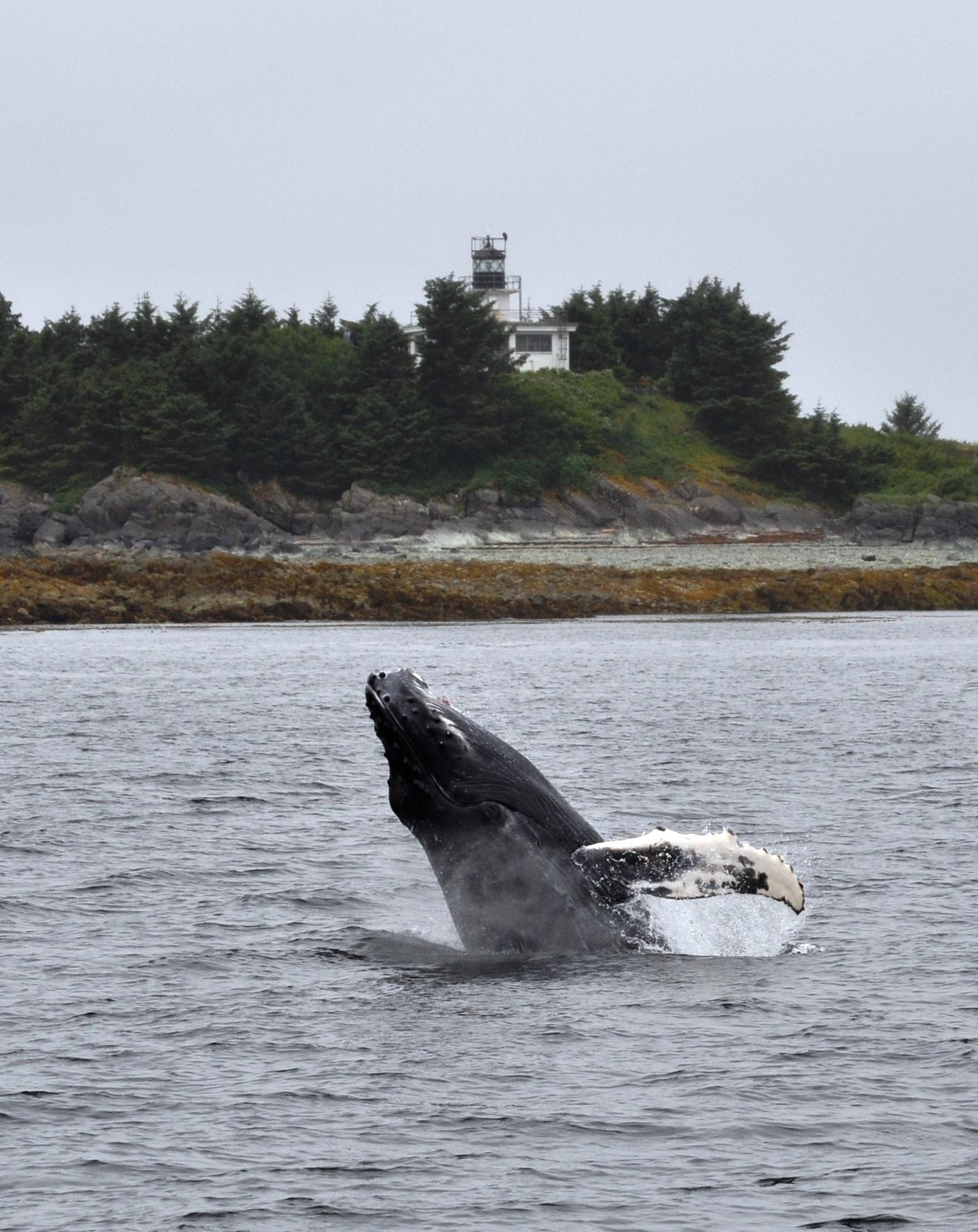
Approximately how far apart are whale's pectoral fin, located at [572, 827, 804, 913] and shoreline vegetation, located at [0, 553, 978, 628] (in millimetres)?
54473

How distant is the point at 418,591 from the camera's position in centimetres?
6881

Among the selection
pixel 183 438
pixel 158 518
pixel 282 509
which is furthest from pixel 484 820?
pixel 282 509

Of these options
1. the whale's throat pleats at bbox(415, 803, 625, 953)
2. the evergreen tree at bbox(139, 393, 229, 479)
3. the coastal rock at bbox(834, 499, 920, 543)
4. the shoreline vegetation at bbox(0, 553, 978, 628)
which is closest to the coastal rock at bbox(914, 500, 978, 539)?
the coastal rock at bbox(834, 499, 920, 543)

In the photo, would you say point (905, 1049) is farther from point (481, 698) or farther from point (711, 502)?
point (711, 502)

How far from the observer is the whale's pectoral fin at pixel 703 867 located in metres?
9.91

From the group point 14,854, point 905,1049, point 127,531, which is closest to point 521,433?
point 127,531

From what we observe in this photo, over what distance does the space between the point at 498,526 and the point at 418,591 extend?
29194mm

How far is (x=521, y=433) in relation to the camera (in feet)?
341

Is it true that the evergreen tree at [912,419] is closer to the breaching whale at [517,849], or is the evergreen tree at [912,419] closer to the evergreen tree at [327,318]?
the evergreen tree at [327,318]

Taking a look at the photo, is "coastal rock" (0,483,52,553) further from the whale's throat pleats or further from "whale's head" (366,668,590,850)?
"whale's head" (366,668,590,850)

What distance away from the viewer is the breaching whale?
10.0 metres

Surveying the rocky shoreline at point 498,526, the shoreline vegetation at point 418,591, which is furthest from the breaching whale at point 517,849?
the rocky shoreline at point 498,526

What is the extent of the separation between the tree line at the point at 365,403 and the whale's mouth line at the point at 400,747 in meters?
87.9

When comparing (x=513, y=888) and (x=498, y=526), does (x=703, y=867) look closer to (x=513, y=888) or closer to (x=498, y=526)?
(x=513, y=888)
